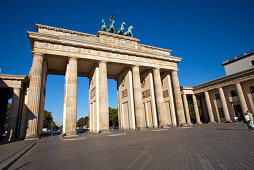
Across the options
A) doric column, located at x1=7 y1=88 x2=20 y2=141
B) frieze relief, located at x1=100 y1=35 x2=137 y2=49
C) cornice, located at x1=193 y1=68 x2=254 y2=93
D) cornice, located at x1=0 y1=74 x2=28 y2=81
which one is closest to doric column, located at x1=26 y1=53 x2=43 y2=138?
cornice, located at x1=0 y1=74 x2=28 y2=81

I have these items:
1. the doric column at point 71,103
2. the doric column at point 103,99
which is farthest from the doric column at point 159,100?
the doric column at point 71,103

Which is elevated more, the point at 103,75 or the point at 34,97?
the point at 103,75

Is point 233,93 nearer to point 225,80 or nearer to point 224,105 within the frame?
point 224,105

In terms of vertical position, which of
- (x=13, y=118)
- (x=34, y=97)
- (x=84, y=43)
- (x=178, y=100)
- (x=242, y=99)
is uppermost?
(x=84, y=43)

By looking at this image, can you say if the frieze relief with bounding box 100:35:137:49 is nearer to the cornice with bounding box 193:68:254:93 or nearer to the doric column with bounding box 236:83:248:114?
the cornice with bounding box 193:68:254:93

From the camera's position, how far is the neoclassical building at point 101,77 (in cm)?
1677

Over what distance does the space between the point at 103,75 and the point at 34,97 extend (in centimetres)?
884

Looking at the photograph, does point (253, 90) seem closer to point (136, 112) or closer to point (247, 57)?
point (247, 57)

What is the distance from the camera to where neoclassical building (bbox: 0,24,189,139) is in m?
16.8

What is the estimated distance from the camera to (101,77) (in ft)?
66.1

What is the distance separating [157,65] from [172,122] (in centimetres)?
1078

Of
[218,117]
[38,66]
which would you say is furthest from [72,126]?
[218,117]

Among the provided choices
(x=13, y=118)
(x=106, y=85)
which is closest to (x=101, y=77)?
(x=106, y=85)

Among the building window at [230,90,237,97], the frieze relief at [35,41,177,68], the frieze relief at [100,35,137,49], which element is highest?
the frieze relief at [100,35,137,49]
